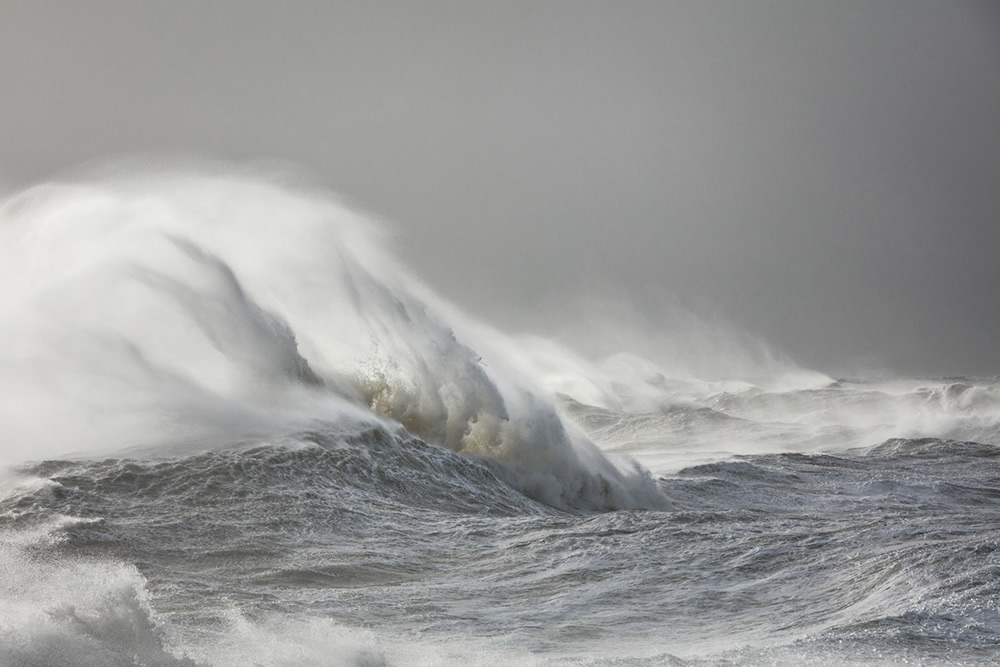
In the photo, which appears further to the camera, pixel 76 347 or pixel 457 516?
pixel 76 347

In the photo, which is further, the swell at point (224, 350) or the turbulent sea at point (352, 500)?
the swell at point (224, 350)

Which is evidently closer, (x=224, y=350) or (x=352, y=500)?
(x=352, y=500)

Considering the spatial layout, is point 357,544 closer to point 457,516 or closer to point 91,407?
point 457,516

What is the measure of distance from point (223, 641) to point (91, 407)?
6739 millimetres

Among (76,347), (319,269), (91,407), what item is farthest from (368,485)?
(319,269)

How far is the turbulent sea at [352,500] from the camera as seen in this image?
255 inches

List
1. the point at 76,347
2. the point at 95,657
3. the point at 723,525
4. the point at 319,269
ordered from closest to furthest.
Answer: the point at 95,657
the point at 723,525
the point at 76,347
the point at 319,269

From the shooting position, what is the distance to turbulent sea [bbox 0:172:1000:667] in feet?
21.3

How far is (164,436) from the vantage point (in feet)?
37.6

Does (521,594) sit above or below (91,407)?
below

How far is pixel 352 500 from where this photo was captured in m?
10.7

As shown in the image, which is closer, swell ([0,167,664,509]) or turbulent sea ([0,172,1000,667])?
turbulent sea ([0,172,1000,667])

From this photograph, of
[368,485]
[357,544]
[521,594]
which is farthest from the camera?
[368,485]

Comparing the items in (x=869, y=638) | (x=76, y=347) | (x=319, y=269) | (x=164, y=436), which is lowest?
(x=869, y=638)
